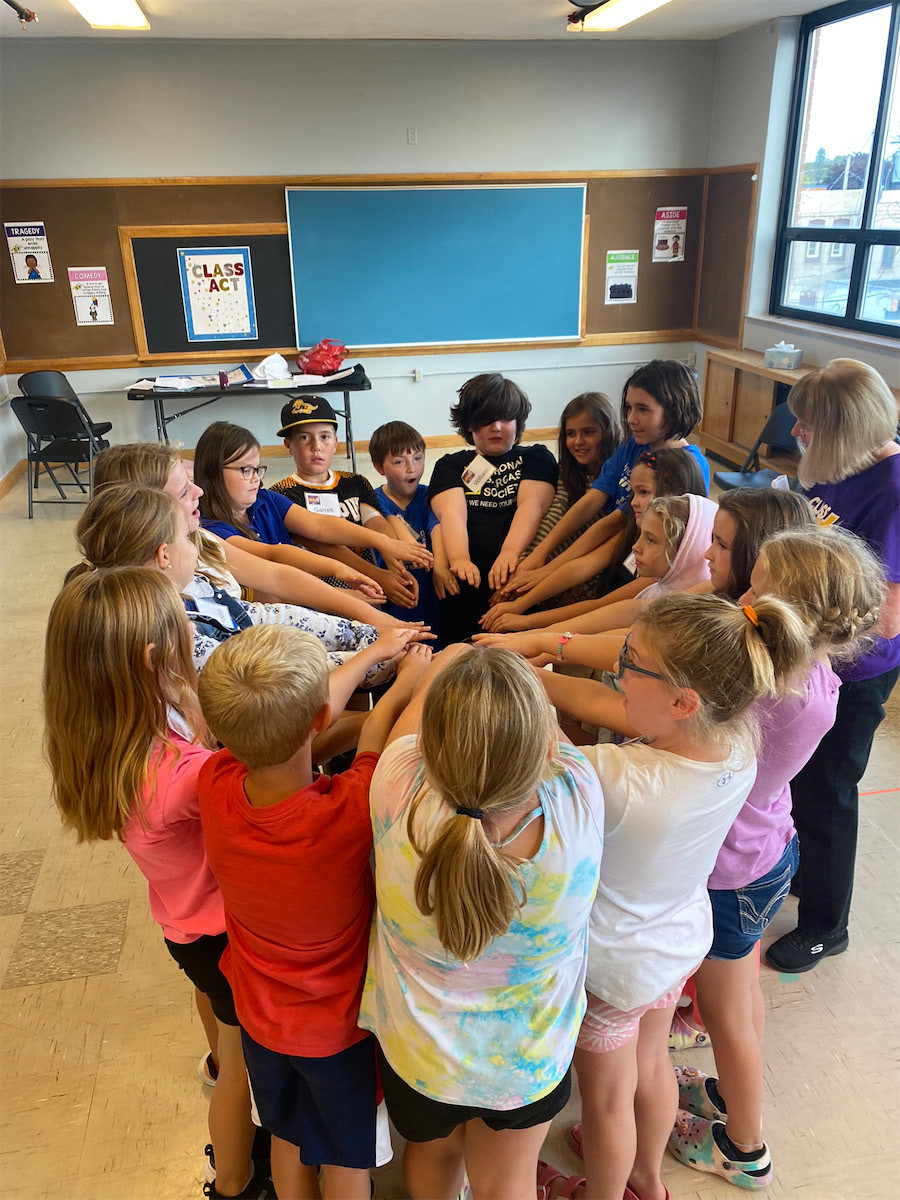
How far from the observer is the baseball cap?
8.15 feet

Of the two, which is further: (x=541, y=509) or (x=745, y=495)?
(x=541, y=509)

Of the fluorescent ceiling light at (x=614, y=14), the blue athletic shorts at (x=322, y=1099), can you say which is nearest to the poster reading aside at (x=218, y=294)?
the fluorescent ceiling light at (x=614, y=14)

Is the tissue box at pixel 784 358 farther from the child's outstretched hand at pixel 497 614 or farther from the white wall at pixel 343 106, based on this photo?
the child's outstretched hand at pixel 497 614

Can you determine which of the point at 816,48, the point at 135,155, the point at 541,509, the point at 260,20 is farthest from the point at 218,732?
the point at 816,48

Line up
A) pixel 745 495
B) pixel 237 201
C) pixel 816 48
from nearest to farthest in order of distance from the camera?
pixel 745 495 < pixel 816 48 < pixel 237 201

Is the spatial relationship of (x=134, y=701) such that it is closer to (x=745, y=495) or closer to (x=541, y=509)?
(x=745, y=495)

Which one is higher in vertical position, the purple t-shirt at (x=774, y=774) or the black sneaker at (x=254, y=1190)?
the purple t-shirt at (x=774, y=774)

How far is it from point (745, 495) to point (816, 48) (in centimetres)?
600

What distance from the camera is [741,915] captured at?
56.0 inches

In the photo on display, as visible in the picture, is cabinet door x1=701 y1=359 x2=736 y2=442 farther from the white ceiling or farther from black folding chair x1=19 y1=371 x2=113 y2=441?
black folding chair x1=19 y1=371 x2=113 y2=441

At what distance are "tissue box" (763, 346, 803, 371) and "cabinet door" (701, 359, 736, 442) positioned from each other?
55 cm

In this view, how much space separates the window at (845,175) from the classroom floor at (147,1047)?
425 centimetres

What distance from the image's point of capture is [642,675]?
1.19 m

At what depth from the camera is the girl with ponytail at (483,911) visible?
3.10 ft
